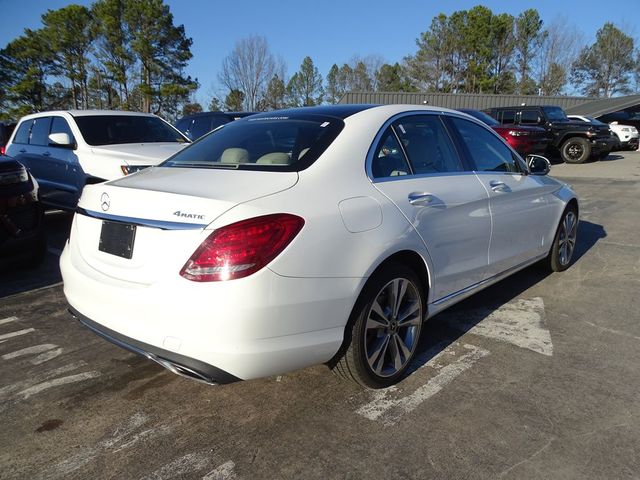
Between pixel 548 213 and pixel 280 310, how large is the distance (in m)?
3.30

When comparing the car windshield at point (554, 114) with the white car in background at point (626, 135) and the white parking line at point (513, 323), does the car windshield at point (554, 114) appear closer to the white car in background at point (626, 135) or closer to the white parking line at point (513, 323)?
the white car in background at point (626, 135)

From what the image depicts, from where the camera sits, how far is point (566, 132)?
16062 millimetres

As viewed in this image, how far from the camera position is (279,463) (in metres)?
2.21

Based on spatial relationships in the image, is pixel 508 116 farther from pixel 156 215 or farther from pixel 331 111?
pixel 156 215

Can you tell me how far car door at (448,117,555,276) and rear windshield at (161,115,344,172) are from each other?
1232 millimetres

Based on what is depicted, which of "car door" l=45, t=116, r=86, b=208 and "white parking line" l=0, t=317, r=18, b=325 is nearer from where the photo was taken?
"white parking line" l=0, t=317, r=18, b=325

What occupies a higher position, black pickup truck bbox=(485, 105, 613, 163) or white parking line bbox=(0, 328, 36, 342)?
black pickup truck bbox=(485, 105, 613, 163)

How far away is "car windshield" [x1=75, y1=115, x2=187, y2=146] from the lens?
689cm

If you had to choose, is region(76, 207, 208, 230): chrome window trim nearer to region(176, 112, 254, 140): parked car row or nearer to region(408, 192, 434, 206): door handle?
region(408, 192, 434, 206): door handle

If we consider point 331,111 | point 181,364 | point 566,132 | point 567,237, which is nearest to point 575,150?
point 566,132

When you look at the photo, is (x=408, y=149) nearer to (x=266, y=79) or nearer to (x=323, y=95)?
(x=266, y=79)

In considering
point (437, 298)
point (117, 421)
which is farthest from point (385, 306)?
point (117, 421)

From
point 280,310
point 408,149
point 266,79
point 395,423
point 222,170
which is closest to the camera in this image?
point 280,310

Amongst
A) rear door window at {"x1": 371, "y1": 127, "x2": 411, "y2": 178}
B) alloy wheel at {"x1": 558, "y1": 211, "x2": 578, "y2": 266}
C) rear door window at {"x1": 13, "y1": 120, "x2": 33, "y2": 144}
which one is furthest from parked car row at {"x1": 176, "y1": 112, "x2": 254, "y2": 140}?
rear door window at {"x1": 371, "y1": 127, "x2": 411, "y2": 178}
